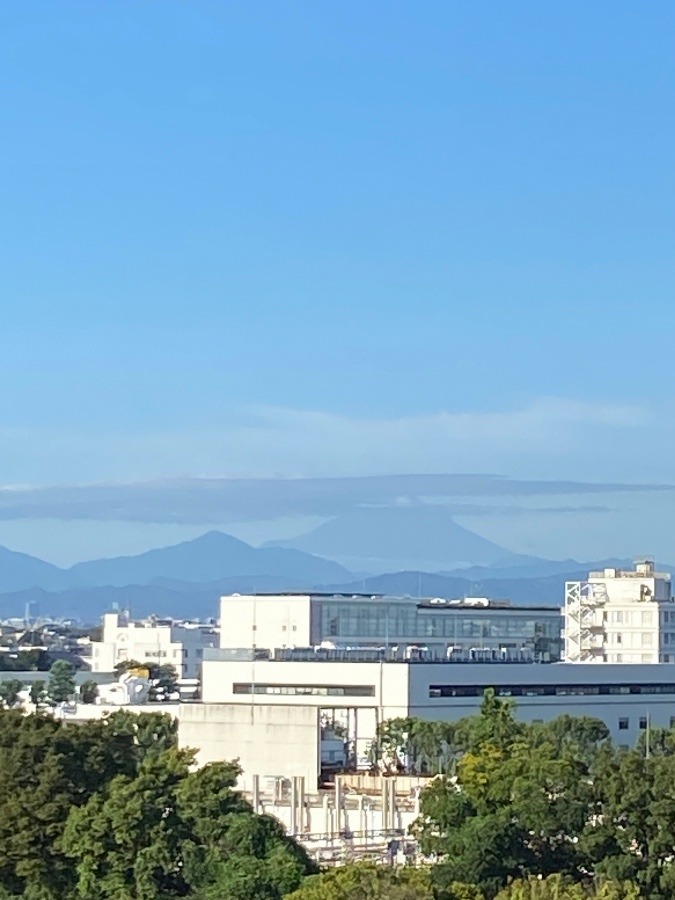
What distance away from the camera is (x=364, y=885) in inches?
1221

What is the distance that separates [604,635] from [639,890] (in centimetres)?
6504

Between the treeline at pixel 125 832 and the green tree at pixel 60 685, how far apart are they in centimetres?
5804

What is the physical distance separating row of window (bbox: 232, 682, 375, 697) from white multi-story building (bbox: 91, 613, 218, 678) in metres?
55.3

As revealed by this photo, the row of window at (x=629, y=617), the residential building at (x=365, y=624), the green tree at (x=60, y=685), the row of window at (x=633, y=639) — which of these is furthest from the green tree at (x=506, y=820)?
the row of window at (x=629, y=617)

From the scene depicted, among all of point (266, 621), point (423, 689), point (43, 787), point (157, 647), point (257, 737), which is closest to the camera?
point (43, 787)

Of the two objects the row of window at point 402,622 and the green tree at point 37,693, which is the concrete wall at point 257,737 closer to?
the green tree at point 37,693

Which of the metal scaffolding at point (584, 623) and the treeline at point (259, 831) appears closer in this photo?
the treeline at point (259, 831)

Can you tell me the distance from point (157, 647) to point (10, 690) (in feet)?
135

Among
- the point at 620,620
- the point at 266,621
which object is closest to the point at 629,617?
the point at 620,620

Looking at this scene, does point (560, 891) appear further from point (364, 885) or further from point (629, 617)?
point (629, 617)

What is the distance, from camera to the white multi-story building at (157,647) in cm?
13325

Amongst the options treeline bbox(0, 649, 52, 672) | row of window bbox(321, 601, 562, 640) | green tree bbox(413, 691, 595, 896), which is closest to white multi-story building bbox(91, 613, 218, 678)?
treeline bbox(0, 649, 52, 672)

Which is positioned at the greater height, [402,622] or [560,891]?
[402,622]

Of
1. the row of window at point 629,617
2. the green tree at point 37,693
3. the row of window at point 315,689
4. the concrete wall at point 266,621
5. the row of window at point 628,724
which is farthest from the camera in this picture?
the row of window at point 629,617
